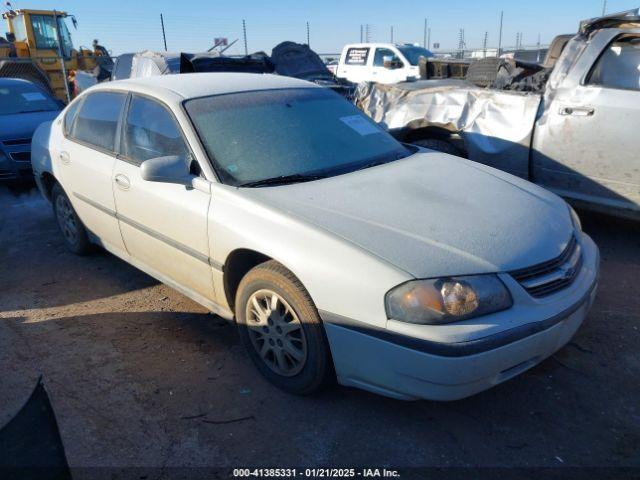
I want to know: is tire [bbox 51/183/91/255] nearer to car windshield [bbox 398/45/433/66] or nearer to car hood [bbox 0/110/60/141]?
car hood [bbox 0/110/60/141]

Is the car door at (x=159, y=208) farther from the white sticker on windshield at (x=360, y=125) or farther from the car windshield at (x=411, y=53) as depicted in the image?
the car windshield at (x=411, y=53)

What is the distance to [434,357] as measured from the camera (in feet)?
7.25

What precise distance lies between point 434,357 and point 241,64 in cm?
784

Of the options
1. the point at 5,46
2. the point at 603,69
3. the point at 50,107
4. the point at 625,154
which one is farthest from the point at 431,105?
the point at 5,46

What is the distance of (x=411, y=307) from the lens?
2252 mm

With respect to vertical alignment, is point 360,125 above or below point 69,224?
above

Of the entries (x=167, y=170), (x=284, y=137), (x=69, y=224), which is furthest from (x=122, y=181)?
(x=69, y=224)

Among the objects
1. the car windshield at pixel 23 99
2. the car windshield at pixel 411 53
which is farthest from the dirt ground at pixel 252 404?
the car windshield at pixel 411 53

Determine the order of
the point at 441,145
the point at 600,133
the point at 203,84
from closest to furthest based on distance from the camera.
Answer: the point at 203,84 < the point at 600,133 < the point at 441,145

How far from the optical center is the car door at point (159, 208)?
3.11 meters

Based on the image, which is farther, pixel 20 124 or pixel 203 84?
pixel 20 124

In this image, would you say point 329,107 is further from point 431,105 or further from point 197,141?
point 431,105

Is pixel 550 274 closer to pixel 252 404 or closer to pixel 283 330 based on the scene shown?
pixel 283 330

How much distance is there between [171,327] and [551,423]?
2.39 m
